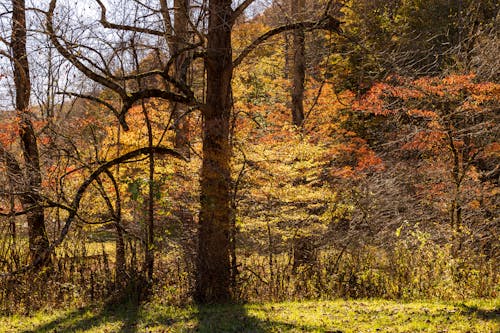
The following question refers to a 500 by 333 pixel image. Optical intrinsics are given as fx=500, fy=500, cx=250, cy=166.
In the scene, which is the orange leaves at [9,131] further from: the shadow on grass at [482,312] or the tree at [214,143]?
the shadow on grass at [482,312]

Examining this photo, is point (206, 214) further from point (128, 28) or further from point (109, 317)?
point (128, 28)

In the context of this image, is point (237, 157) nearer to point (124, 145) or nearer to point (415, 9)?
point (124, 145)

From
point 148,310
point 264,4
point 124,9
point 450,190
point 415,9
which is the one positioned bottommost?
point 148,310

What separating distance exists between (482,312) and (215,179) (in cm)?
445

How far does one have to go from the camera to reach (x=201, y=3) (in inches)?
321

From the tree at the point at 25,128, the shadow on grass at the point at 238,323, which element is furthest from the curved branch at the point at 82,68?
the shadow on grass at the point at 238,323

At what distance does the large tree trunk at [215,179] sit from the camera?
8.36 m

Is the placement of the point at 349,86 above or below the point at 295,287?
above

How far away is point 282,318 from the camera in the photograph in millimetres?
6852

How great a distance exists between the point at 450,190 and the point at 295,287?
21.2 ft

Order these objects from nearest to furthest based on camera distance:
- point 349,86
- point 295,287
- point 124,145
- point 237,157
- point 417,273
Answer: point 417,273 → point 295,287 → point 237,157 → point 124,145 → point 349,86

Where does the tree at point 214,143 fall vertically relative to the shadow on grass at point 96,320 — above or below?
above

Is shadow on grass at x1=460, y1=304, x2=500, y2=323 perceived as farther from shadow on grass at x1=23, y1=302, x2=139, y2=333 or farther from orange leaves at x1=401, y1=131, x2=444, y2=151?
orange leaves at x1=401, y1=131, x2=444, y2=151

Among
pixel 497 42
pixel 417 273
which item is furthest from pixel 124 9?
pixel 497 42
